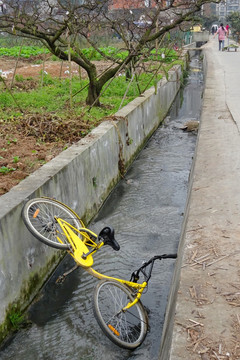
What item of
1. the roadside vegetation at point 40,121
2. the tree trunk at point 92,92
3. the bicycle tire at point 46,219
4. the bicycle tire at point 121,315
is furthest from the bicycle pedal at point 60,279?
the tree trunk at point 92,92

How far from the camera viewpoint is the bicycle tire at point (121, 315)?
170 inches

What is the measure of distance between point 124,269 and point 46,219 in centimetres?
155

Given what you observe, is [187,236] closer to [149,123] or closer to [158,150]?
[158,150]

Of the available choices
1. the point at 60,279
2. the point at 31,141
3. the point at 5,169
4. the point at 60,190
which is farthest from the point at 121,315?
the point at 31,141

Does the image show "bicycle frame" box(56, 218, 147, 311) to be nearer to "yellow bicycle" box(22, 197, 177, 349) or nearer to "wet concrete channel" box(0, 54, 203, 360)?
"yellow bicycle" box(22, 197, 177, 349)

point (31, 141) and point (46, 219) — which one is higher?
point (46, 219)

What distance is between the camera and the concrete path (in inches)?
122

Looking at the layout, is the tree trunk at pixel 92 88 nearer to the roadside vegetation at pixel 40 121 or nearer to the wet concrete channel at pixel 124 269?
the roadside vegetation at pixel 40 121

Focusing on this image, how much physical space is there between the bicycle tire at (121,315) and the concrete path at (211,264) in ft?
2.44

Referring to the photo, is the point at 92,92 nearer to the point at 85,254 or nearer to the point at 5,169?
the point at 5,169

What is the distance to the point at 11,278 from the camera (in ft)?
15.0

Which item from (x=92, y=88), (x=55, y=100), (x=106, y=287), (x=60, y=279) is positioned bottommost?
(x=60, y=279)

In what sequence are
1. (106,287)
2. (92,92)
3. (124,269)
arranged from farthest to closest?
1. (92,92)
2. (124,269)
3. (106,287)

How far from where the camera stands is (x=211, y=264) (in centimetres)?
416
